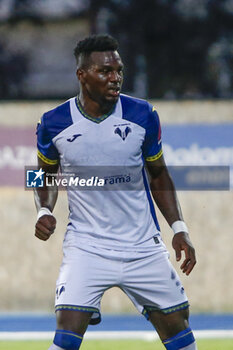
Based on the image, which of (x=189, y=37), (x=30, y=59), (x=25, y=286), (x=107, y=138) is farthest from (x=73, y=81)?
(x=107, y=138)

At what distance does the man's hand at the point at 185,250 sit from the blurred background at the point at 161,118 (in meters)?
5.30

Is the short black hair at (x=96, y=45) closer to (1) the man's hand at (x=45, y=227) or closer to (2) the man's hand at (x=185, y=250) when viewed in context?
(1) the man's hand at (x=45, y=227)

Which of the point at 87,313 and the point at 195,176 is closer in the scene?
the point at 87,313

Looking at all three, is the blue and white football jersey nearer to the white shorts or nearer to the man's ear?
the white shorts

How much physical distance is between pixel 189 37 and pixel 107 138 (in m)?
5.78

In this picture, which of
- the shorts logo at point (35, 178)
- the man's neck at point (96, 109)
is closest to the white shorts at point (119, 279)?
the shorts logo at point (35, 178)

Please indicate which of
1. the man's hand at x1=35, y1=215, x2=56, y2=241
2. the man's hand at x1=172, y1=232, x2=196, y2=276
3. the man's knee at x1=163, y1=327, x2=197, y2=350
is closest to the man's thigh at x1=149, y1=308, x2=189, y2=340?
the man's knee at x1=163, y1=327, x2=197, y2=350

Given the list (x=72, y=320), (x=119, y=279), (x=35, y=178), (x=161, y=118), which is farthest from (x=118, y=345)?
(x=72, y=320)

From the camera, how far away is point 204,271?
1030cm

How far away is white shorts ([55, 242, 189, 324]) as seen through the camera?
15.5 feet

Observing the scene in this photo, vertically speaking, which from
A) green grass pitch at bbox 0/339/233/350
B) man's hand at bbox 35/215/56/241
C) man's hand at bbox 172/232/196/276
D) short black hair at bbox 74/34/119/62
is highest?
short black hair at bbox 74/34/119/62

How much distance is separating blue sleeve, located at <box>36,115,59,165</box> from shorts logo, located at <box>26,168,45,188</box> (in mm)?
79

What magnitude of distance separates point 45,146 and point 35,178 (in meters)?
0.34

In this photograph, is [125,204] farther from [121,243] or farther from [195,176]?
[195,176]
